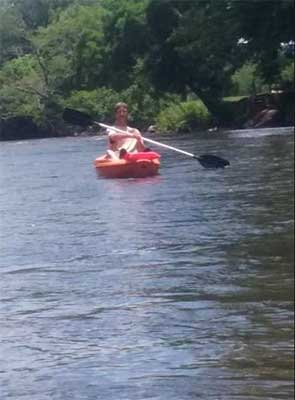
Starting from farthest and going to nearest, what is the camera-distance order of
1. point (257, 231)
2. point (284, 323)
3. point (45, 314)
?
point (257, 231), point (45, 314), point (284, 323)

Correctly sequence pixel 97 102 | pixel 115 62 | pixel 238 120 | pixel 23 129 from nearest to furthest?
pixel 238 120, pixel 115 62, pixel 97 102, pixel 23 129

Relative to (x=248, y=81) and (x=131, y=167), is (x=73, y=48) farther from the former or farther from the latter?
(x=131, y=167)

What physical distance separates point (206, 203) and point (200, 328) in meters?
6.04

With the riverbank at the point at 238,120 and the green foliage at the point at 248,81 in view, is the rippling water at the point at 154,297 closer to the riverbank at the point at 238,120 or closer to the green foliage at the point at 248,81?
the riverbank at the point at 238,120

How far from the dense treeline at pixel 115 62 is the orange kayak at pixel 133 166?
12118 mm

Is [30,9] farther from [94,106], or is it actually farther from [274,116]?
[274,116]

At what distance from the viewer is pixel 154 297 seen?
7.02 metres

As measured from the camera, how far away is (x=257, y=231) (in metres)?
8.62

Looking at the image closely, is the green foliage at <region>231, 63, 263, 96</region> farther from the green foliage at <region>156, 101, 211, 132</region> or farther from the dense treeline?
the green foliage at <region>156, 101, 211, 132</region>

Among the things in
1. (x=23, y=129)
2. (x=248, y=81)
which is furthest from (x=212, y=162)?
(x=23, y=129)

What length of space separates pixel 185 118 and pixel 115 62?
324 centimetres

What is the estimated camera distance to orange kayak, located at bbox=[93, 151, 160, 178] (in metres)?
16.7

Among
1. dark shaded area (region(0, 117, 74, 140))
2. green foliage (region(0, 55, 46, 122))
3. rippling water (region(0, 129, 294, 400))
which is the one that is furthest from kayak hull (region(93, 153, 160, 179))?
dark shaded area (region(0, 117, 74, 140))

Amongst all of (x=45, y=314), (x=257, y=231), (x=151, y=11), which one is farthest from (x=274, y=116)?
(x=45, y=314)
